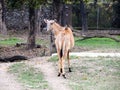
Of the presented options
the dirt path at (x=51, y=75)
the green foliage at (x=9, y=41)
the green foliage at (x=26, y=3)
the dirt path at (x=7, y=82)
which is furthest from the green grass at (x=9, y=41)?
the dirt path at (x=7, y=82)

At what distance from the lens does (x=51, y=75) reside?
41.4 feet

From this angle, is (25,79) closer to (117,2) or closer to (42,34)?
(42,34)

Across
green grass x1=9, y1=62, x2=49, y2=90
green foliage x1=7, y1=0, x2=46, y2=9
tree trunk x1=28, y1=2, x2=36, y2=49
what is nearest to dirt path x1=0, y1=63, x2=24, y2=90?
green grass x1=9, y1=62, x2=49, y2=90

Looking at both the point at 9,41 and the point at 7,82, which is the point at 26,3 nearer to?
the point at 9,41

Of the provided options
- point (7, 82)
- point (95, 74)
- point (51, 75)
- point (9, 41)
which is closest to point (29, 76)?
point (51, 75)

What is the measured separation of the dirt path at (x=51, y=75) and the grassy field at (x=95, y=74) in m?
0.20

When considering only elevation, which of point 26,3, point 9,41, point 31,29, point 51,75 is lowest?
point 9,41

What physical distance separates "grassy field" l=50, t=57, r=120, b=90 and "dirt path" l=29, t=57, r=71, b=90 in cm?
20

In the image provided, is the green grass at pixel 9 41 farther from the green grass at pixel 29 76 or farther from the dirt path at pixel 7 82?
the dirt path at pixel 7 82

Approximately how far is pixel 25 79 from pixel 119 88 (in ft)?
8.74

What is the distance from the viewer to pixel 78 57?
1600 cm

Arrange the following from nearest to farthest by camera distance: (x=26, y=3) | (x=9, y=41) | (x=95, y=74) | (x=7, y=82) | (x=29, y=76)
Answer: (x=7, y=82)
(x=29, y=76)
(x=95, y=74)
(x=26, y=3)
(x=9, y=41)

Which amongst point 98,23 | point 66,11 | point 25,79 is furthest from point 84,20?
point 25,79

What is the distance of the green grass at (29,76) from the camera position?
35.6 ft
